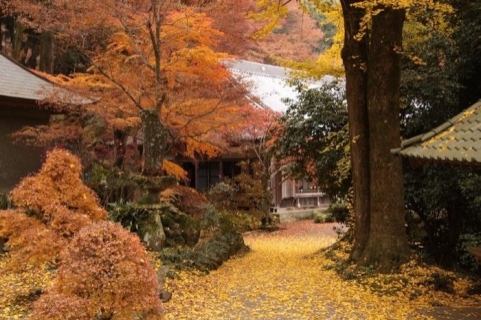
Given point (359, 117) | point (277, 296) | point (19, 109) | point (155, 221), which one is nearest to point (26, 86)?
point (19, 109)

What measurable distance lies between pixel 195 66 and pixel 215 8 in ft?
5.41

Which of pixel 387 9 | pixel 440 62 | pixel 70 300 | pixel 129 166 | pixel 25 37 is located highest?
pixel 25 37

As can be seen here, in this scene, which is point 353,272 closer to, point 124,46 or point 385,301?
point 385,301

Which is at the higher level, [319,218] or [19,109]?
[19,109]

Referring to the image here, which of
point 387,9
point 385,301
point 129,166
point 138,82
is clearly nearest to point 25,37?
point 129,166

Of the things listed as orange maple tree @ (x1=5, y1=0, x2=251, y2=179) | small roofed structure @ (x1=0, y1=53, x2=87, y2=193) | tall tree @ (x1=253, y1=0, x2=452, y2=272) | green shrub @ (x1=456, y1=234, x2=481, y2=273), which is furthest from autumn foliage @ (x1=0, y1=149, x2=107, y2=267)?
green shrub @ (x1=456, y1=234, x2=481, y2=273)

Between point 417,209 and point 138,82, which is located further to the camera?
point 138,82

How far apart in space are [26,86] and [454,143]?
11414 mm

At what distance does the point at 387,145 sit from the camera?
9039mm

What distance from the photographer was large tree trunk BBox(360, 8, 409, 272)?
29.5 feet

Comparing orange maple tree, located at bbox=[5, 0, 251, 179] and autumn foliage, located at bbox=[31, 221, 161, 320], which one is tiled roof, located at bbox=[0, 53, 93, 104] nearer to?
orange maple tree, located at bbox=[5, 0, 251, 179]

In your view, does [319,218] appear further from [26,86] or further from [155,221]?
[26,86]

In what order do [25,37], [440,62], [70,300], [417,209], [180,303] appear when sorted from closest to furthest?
[70,300], [180,303], [440,62], [417,209], [25,37]

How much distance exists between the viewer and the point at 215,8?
13016 mm
